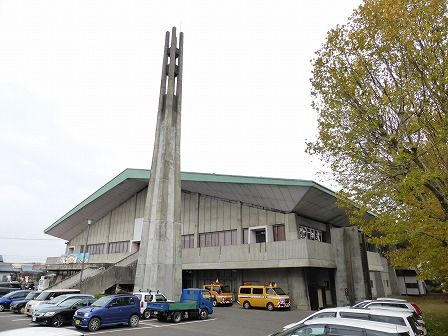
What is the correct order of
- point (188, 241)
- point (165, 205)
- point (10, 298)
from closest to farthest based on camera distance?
point (10, 298), point (165, 205), point (188, 241)

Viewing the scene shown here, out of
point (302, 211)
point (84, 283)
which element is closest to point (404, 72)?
point (302, 211)

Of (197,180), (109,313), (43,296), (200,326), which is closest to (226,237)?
(197,180)

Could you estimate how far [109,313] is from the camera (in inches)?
683

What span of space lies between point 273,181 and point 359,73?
17.7m

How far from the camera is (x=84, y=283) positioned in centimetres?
3441

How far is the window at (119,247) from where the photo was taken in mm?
46094

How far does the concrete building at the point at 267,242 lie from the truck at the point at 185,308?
10277mm

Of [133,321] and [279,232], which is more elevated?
[279,232]

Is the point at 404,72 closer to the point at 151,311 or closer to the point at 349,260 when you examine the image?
the point at 151,311

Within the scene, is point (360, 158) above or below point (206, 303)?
above

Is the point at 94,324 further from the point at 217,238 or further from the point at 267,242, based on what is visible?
the point at 217,238

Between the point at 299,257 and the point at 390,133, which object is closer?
the point at 390,133

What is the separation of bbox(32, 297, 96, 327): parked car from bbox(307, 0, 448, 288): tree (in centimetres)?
1484

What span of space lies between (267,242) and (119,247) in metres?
24.3
